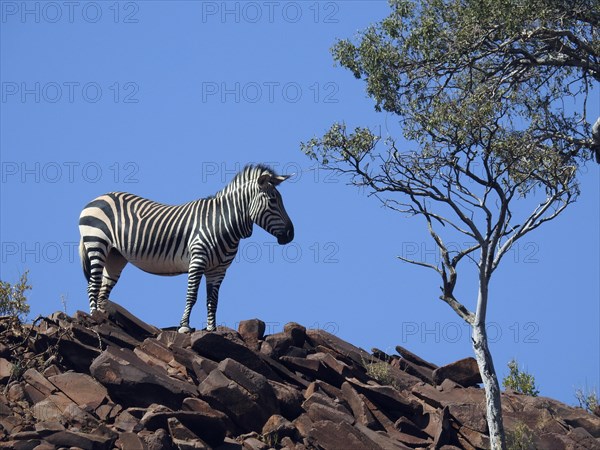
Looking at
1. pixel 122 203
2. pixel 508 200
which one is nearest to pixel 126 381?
pixel 122 203

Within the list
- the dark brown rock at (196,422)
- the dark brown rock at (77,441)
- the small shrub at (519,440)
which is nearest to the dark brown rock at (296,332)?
the dark brown rock at (196,422)

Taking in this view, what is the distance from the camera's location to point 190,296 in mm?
25797

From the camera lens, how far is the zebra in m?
26.3

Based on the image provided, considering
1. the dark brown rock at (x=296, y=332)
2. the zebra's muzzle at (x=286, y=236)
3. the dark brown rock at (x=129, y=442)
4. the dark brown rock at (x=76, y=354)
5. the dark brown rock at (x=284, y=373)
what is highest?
the zebra's muzzle at (x=286, y=236)

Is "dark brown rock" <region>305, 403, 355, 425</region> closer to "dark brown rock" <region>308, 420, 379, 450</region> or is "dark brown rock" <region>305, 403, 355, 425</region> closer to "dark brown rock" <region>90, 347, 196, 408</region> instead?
"dark brown rock" <region>308, 420, 379, 450</region>

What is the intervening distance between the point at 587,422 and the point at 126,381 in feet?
37.1

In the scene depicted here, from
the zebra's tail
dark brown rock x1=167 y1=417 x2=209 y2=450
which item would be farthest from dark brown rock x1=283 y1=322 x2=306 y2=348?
dark brown rock x1=167 y1=417 x2=209 y2=450

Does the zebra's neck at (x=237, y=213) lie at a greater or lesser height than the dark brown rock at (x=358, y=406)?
greater

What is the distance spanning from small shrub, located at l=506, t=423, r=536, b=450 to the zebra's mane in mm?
8668

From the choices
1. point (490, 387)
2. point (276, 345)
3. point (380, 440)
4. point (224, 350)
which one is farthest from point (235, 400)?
point (490, 387)

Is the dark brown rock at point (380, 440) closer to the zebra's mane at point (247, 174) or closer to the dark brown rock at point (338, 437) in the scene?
the dark brown rock at point (338, 437)

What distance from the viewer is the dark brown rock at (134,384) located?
2175 centimetres

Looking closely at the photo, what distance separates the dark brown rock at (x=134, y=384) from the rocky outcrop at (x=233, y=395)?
0.09ft

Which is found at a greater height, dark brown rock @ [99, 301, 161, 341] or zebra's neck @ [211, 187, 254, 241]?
zebra's neck @ [211, 187, 254, 241]
